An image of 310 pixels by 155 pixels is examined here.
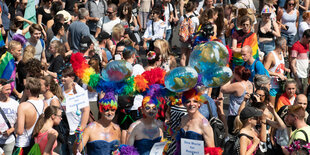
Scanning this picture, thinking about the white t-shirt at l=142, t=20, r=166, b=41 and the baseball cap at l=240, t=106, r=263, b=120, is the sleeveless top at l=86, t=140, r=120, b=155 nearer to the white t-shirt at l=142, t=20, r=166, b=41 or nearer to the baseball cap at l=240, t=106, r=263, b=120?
the baseball cap at l=240, t=106, r=263, b=120

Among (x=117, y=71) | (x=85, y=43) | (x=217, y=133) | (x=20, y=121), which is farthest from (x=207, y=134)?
(x=85, y=43)

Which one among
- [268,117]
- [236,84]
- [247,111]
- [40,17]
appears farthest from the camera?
[40,17]

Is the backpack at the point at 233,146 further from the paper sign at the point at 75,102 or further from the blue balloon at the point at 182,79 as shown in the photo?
the paper sign at the point at 75,102

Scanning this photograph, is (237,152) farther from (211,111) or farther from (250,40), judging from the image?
(250,40)

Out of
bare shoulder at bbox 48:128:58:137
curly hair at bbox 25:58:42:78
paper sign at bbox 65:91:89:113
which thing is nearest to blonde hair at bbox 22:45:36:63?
curly hair at bbox 25:58:42:78

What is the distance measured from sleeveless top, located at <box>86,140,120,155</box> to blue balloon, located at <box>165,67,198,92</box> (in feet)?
3.56

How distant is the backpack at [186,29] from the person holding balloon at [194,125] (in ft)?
15.9

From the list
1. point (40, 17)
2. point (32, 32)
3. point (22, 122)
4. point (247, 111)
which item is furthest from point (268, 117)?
point (40, 17)

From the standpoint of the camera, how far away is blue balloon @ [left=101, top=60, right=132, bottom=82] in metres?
6.23

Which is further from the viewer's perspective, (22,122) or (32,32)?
(32,32)

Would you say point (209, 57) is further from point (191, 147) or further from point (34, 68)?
point (34, 68)

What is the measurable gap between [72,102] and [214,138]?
1.75 metres

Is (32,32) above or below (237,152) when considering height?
above

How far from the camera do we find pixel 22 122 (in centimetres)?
694
